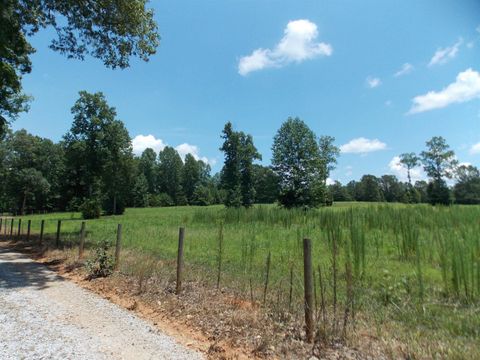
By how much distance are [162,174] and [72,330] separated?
100078 millimetres

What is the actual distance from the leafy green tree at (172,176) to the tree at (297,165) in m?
52.3

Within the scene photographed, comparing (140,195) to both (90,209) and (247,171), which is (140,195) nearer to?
(247,171)

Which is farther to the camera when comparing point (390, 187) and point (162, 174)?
point (390, 187)

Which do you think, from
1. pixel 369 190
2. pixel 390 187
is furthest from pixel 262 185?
pixel 390 187

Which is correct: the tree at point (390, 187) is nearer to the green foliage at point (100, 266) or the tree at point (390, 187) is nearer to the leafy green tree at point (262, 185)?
the leafy green tree at point (262, 185)

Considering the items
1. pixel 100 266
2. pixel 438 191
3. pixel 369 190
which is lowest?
pixel 100 266

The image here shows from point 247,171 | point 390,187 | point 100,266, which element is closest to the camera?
point 100,266

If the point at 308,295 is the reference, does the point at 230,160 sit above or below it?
above

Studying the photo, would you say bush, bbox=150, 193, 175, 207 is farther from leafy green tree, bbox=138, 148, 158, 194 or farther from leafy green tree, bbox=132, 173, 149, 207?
leafy green tree, bbox=138, 148, 158, 194

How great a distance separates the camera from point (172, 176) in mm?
101938

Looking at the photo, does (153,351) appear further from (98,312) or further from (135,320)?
(98,312)

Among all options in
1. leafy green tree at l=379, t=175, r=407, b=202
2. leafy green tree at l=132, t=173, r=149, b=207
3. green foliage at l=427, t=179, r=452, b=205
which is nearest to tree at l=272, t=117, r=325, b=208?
green foliage at l=427, t=179, r=452, b=205

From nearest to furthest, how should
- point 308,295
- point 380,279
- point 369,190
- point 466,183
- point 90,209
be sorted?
1. point 308,295
2. point 380,279
3. point 90,209
4. point 466,183
5. point 369,190

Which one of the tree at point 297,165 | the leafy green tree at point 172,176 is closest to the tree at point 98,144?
the tree at point 297,165
